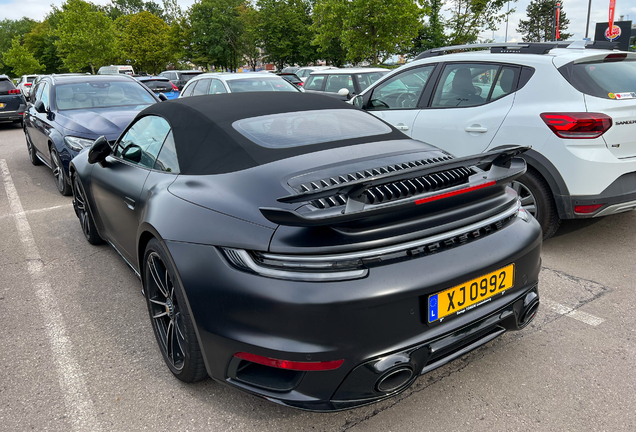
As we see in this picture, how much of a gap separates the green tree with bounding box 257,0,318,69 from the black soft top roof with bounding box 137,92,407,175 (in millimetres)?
50514

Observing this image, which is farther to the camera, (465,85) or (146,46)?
(146,46)

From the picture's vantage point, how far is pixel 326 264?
6.32 ft

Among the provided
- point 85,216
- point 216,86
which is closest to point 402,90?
point 85,216

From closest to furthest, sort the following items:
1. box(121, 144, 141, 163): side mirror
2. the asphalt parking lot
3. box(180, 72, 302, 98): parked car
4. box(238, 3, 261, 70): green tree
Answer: the asphalt parking lot, box(121, 144, 141, 163): side mirror, box(180, 72, 302, 98): parked car, box(238, 3, 261, 70): green tree

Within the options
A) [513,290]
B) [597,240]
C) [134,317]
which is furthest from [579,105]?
[134,317]

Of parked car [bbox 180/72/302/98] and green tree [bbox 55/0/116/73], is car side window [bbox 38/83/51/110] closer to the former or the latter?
parked car [bbox 180/72/302/98]

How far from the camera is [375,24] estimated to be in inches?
987

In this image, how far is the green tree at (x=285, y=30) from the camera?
169 ft

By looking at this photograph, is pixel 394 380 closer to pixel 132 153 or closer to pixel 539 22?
pixel 132 153

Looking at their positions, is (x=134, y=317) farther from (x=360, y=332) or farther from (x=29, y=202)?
(x=29, y=202)

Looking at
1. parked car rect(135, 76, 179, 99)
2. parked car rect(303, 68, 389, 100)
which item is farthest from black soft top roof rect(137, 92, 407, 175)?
parked car rect(135, 76, 179, 99)

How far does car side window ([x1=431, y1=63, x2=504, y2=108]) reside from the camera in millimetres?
4652

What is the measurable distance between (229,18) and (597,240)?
60.5m

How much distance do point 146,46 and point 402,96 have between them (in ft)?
224
